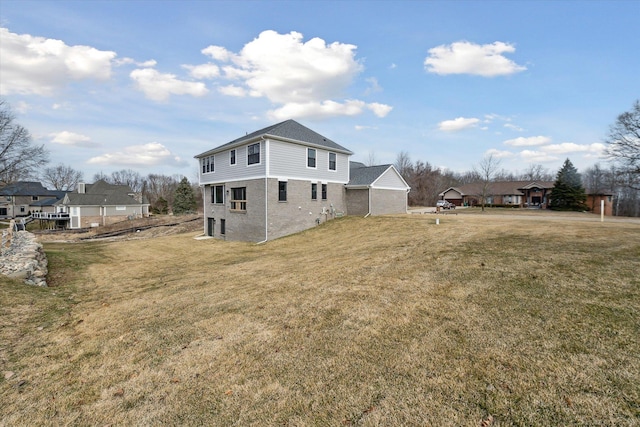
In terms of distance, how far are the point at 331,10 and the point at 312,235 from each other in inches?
512

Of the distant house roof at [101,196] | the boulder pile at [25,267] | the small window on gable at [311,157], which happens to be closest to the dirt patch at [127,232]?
the distant house roof at [101,196]

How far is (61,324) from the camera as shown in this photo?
6.13 meters

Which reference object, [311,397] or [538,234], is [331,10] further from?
[311,397]

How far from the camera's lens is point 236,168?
2248 centimetres

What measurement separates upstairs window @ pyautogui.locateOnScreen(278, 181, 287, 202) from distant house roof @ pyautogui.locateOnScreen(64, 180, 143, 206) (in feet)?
149

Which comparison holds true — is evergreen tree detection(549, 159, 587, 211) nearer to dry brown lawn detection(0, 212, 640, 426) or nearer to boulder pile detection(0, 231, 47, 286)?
dry brown lawn detection(0, 212, 640, 426)

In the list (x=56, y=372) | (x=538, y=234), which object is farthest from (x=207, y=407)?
(x=538, y=234)

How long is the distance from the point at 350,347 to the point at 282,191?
16836mm

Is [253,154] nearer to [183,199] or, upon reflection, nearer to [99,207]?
[183,199]

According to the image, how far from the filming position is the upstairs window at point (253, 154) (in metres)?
20.4

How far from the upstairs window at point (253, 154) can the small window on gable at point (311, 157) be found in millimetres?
3787

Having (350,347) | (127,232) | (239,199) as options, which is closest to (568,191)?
(239,199)

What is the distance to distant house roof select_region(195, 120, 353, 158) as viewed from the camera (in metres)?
20.5

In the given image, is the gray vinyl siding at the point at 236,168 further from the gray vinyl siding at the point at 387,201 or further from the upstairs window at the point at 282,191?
the gray vinyl siding at the point at 387,201
